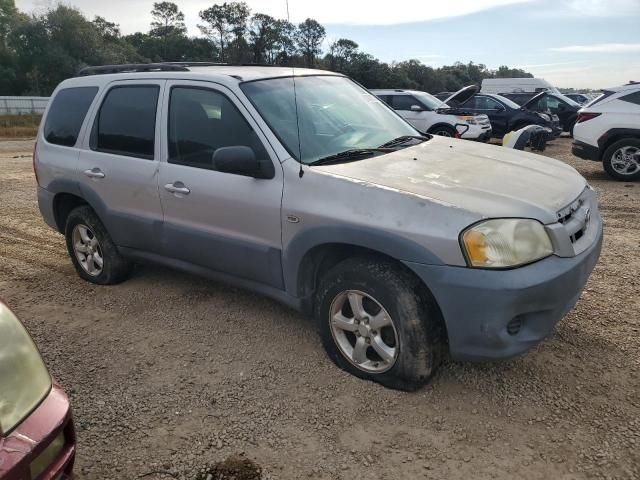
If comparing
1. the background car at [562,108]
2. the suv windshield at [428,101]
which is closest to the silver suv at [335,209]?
the suv windshield at [428,101]

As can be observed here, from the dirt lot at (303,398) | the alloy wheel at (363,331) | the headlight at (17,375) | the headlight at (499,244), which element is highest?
the headlight at (499,244)

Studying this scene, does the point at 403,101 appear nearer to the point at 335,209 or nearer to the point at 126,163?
the point at 126,163

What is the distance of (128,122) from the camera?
416 centimetres

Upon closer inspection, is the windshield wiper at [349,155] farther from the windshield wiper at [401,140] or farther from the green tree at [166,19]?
the green tree at [166,19]

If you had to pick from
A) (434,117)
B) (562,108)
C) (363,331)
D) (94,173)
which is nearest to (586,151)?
(434,117)

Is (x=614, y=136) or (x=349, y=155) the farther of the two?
(x=614, y=136)

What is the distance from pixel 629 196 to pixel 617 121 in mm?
1737

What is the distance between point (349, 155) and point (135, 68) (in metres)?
2.25

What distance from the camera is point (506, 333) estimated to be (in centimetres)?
265

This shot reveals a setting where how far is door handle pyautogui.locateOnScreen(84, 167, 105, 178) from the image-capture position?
4281 mm

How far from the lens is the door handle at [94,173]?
4.28 meters

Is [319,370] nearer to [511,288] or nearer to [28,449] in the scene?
[511,288]

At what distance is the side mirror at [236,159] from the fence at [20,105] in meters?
37.7

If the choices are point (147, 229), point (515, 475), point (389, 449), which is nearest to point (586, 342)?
point (515, 475)
